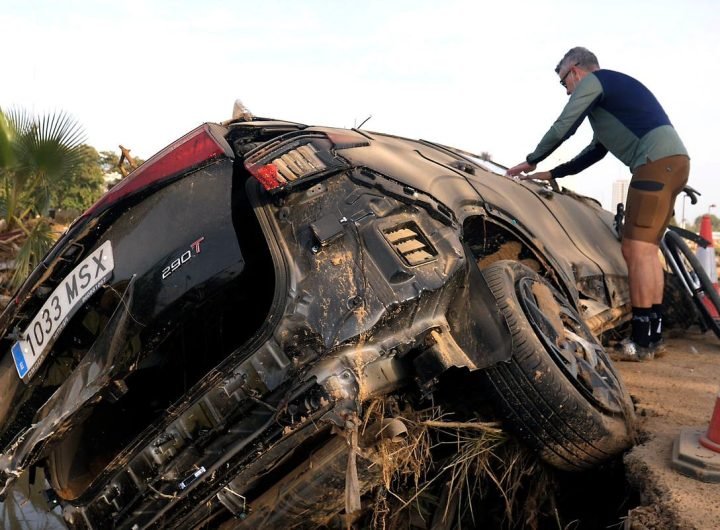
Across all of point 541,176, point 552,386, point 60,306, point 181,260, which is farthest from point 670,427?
point 60,306

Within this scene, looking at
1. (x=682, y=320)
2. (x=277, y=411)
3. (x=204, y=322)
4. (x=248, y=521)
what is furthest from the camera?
(x=682, y=320)

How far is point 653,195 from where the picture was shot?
4066 mm

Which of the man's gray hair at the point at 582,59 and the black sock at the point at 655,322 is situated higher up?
the man's gray hair at the point at 582,59

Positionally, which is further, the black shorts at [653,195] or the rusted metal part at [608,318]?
the black shorts at [653,195]

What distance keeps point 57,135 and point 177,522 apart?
6.44 metres

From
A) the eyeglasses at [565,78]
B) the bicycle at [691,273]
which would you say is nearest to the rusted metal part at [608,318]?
the bicycle at [691,273]

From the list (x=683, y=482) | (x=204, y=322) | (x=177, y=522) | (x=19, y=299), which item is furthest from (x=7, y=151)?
(x=683, y=482)

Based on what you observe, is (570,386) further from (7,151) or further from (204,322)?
(7,151)

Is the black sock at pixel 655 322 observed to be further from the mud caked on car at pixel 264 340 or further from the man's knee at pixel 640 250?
the mud caked on car at pixel 264 340

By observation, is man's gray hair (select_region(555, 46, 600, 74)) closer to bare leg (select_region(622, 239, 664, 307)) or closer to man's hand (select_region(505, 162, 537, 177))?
man's hand (select_region(505, 162, 537, 177))

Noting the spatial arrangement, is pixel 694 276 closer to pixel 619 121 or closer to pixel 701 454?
pixel 619 121

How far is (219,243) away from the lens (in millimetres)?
2197

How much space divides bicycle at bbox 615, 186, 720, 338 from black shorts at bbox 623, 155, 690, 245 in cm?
75

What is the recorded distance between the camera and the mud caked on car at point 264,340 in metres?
1.97
